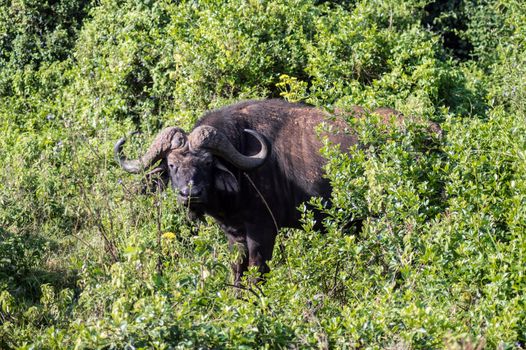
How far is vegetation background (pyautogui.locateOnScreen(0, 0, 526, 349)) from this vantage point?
14.7 ft

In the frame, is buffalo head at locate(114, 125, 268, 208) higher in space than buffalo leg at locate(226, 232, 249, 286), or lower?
higher

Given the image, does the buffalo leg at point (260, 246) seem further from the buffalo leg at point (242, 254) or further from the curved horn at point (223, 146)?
the curved horn at point (223, 146)

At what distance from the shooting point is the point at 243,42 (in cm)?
888

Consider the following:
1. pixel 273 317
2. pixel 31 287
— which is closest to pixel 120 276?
pixel 273 317

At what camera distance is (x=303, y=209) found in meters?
5.37

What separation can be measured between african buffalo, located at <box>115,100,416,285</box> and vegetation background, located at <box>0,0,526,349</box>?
0.21m

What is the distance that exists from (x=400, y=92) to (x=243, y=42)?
1602 millimetres

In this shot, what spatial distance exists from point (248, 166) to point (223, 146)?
0.25m

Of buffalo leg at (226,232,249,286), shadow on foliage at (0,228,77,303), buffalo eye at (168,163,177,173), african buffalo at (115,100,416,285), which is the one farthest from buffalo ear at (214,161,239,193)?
shadow on foliage at (0,228,77,303)

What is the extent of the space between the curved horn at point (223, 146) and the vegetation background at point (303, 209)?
1.82 feet

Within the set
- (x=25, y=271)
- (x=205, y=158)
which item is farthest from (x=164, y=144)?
(x=25, y=271)

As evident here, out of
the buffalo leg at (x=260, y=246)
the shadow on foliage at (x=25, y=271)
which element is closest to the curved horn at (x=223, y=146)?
the buffalo leg at (x=260, y=246)

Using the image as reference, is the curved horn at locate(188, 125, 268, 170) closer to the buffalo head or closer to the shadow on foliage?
the buffalo head

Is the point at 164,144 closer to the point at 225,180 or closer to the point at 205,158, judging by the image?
the point at 205,158
